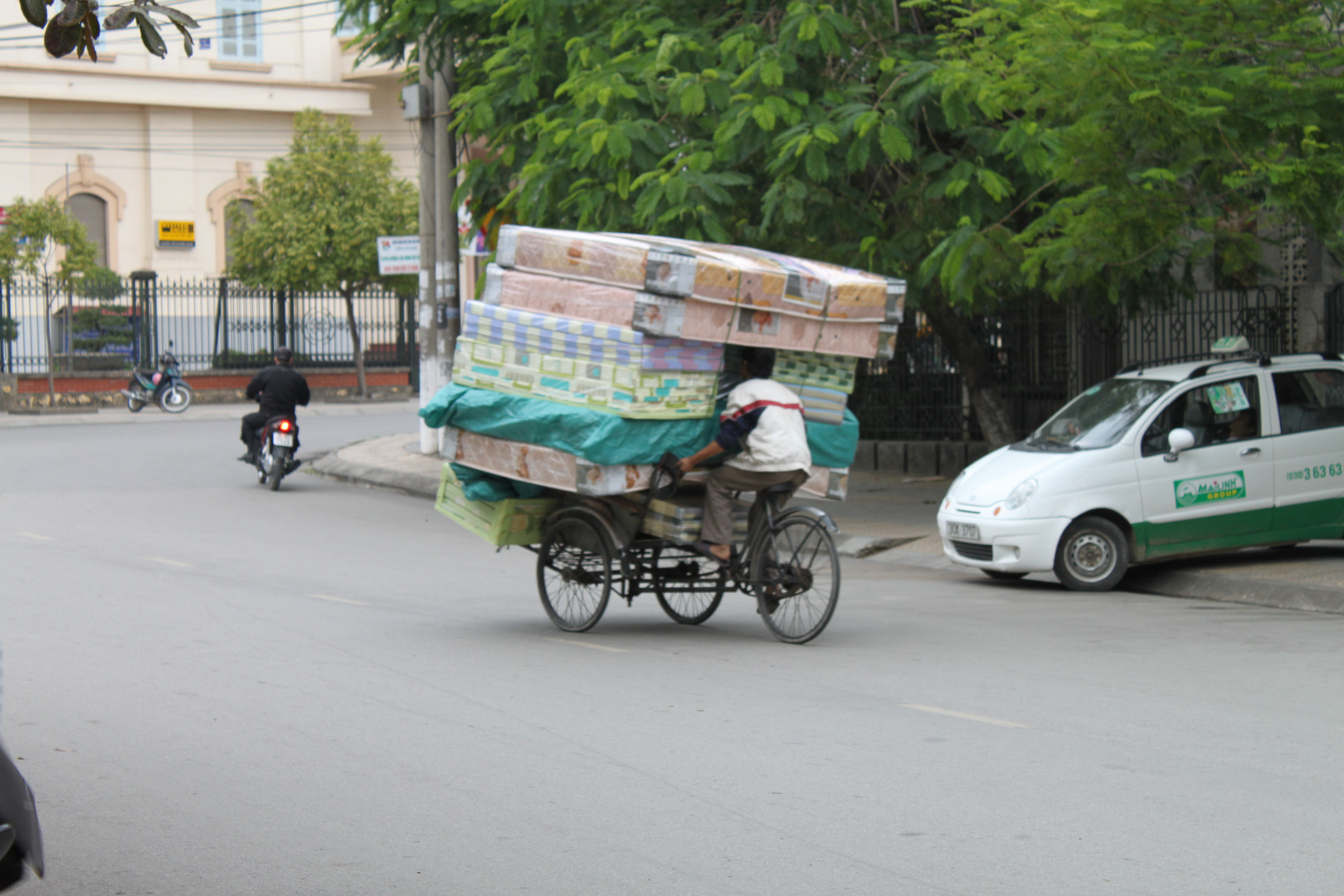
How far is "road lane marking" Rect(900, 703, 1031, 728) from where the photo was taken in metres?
6.77

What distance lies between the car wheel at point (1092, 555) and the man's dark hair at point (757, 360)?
3792 millimetres

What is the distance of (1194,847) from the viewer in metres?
4.92

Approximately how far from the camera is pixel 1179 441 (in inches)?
451

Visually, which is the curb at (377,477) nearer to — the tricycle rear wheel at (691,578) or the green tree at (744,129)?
the green tree at (744,129)

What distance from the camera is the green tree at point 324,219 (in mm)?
35781

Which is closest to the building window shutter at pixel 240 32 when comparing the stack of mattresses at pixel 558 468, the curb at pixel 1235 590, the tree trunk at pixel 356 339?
the tree trunk at pixel 356 339

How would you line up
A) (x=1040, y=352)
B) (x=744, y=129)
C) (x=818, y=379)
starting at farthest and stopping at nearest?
(x=1040, y=352) < (x=744, y=129) < (x=818, y=379)

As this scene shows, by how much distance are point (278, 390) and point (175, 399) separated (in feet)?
50.3

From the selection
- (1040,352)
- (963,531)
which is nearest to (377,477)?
(1040,352)

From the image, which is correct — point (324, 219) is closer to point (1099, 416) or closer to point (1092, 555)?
point (1099, 416)

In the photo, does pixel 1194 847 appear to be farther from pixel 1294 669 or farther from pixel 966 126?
pixel 966 126

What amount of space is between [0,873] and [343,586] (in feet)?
26.5

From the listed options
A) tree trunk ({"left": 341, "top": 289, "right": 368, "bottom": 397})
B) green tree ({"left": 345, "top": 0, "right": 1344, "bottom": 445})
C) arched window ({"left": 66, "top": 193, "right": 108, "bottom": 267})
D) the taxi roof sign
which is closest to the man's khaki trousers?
green tree ({"left": 345, "top": 0, "right": 1344, "bottom": 445})

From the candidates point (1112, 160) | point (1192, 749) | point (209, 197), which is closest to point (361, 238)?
point (209, 197)
